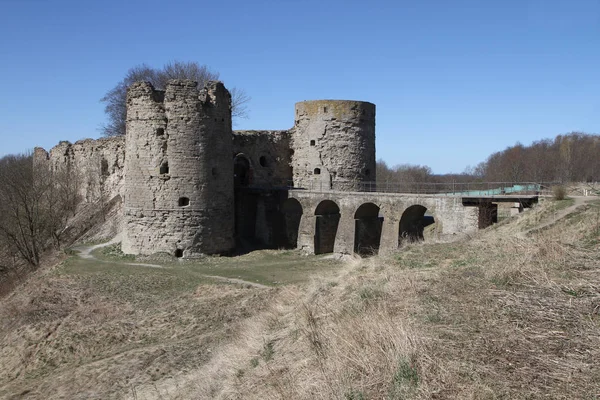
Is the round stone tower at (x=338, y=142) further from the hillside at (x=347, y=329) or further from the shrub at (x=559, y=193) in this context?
the shrub at (x=559, y=193)

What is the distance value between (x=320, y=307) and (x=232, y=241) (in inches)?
633

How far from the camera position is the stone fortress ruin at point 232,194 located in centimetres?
2291

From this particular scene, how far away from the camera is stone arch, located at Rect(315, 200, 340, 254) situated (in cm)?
2562

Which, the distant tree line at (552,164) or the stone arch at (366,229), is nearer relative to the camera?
the stone arch at (366,229)

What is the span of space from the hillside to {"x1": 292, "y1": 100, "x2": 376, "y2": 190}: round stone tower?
10.3m

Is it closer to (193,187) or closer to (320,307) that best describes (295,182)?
(193,187)

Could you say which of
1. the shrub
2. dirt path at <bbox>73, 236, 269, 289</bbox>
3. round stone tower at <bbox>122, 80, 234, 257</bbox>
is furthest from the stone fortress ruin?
the shrub

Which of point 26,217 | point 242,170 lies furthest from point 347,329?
point 242,170

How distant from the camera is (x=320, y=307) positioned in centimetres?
929

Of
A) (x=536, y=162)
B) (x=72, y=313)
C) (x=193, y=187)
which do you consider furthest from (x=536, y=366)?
(x=536, y=162)

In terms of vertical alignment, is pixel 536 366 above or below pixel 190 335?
above

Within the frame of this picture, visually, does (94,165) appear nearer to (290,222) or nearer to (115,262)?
(115,262)

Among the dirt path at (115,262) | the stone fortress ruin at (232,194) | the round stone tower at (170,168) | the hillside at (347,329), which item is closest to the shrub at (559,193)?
the hillside at (347,329)

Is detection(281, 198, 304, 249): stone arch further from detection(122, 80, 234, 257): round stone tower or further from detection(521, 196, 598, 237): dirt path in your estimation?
detection(521, 196, 598, 237): dirt path
